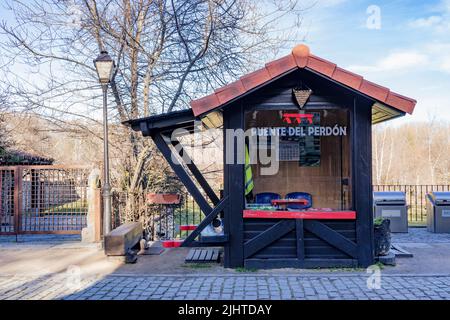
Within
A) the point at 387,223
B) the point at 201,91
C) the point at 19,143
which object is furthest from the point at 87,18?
the point at 387,223

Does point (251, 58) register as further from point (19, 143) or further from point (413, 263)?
point (19, 143)

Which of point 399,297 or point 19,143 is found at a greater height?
point 19,143

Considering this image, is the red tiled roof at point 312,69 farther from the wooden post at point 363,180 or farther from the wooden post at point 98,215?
the wooden post at point 98,215

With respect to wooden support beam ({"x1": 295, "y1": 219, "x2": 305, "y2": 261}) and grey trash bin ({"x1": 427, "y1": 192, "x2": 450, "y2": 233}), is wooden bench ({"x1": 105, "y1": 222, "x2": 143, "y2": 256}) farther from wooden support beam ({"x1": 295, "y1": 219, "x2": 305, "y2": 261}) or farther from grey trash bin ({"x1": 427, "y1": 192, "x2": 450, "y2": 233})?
grey trash bin ({"x1": 427, "y1": 192, "x2": 450, "y2": 233})

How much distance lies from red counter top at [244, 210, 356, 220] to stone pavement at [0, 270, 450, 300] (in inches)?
34.4

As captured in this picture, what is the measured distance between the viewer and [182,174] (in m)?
6.55

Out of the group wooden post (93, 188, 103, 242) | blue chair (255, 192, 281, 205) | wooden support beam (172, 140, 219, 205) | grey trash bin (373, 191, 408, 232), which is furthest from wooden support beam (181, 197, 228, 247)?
grey trash bin (373, 191, 408, 232)

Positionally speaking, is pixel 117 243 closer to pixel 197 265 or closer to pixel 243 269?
pixel 197 265

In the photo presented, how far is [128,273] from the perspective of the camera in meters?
6.16

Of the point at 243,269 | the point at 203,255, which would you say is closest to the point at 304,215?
the point at 243,269

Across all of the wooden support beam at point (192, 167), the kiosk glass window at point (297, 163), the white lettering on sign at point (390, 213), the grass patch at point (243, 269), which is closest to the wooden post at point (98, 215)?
the wooden support beam at point (192, 167)

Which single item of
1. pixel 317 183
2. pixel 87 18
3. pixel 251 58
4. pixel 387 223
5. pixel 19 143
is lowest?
pixel 387 223

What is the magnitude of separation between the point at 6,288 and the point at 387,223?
593 cm

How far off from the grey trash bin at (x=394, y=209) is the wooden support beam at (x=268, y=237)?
15.3 ft
